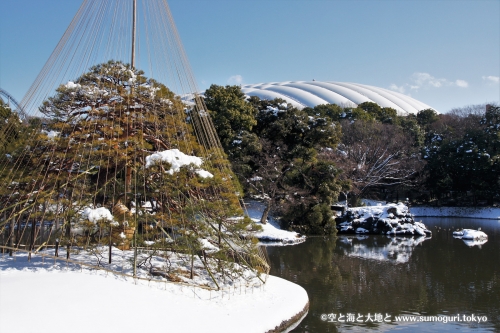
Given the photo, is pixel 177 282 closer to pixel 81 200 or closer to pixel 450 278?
pixel 81 200

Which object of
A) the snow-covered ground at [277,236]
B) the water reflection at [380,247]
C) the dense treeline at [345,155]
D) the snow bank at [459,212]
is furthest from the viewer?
the snow bank at [459,212]

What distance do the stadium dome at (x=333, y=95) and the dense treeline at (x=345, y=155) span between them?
10.5 metres

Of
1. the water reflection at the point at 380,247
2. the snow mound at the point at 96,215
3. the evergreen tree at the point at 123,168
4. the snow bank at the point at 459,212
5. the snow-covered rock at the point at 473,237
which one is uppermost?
the evergreen tree at the point at 123,168

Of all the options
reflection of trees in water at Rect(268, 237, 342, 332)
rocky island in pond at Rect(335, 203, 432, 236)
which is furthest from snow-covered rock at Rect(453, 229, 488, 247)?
reflection of trees in water at Rect(268, 237, 342, 332)

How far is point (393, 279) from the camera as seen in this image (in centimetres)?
1156

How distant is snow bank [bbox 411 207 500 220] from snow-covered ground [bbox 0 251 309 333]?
2685 cm

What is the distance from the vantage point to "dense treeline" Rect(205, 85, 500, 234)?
21688mm

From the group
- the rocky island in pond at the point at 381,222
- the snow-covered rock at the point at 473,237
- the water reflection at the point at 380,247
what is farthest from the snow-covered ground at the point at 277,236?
the snow-covered rock at the point at 473,237

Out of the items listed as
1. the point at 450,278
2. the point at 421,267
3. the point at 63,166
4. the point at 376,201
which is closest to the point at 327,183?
the point at 421,267

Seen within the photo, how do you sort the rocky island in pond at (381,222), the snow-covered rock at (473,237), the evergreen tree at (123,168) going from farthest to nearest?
1. the rocky island in pond at (381,222)
2. the snow-covered rock at (473,237)
3. the evergreen tree at (123,168)

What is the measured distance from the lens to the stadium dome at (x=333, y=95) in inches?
2058

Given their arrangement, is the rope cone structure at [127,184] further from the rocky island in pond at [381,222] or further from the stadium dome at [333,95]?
the stadium dome at [333,95]

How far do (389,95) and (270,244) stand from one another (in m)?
46.0

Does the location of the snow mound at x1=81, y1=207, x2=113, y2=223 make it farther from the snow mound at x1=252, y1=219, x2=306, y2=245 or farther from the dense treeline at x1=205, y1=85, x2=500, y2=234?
the dense treeline at x1=205, y1=85, x2=500, y2=234
